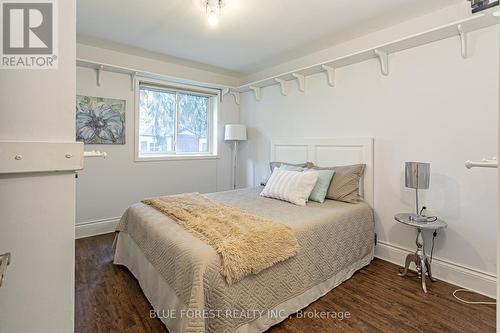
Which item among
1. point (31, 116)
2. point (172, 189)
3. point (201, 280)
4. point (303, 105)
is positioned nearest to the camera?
point (31, 116)

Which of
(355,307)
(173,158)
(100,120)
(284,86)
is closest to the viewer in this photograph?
(355,307)

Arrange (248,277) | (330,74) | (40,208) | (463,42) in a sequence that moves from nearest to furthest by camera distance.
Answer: (40,208) < (248,277) < (463,42) < (330,74)

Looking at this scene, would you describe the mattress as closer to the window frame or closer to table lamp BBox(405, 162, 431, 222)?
table lamp BBox(405, 162, 431, 222)

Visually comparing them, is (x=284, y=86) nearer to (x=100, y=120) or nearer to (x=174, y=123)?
(x=174, y=123)

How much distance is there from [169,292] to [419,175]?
209 centimetres

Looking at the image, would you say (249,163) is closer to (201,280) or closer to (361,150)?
(361,150)

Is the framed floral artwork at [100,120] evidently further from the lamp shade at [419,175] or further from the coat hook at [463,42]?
the coat hook at [463,42]

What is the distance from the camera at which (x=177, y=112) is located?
4004mm

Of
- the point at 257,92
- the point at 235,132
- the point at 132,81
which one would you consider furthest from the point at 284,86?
the point at 132,81

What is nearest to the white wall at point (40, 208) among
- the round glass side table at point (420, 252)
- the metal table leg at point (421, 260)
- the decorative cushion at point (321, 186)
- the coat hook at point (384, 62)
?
the decorative cushion at point (321, 186)

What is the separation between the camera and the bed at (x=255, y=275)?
Answer: 54.9 inches

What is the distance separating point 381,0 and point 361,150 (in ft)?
4.46

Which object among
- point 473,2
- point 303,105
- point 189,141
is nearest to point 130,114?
point 189,141

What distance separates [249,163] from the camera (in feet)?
14.2
